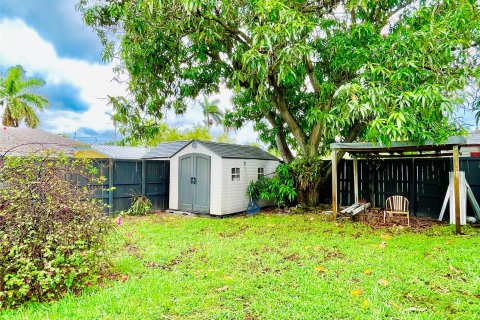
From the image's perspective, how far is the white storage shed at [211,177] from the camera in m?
7.88

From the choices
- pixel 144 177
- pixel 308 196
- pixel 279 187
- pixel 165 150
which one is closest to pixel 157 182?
pixel 144 177

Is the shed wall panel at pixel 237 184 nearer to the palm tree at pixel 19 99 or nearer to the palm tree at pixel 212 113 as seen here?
the palm tree at pixel 19 99

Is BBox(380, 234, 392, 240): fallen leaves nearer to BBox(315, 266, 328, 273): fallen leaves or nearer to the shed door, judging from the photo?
BBox(315, 266, 328, 273): fallen leaves

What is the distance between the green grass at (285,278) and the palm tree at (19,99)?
638 inches

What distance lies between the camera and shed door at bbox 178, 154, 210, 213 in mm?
8070

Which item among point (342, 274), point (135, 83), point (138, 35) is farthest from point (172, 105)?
point (342, 274)

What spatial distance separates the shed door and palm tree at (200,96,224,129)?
17050 mm

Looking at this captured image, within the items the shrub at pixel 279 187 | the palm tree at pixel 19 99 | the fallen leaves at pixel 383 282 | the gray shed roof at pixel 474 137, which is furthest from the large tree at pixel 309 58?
the palm tree at pixel 19 99

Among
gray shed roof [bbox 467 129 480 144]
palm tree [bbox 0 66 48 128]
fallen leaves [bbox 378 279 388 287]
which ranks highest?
palm tree [bbox 0 66 48 128]

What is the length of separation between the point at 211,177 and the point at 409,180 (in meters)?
5.48

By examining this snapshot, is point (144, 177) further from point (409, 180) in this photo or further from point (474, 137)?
point (474, 137)

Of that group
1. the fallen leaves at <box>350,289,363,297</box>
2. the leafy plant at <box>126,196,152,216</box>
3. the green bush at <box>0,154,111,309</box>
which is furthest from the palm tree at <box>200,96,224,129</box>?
the fallen leaves at <box>350,289,363,297</box>

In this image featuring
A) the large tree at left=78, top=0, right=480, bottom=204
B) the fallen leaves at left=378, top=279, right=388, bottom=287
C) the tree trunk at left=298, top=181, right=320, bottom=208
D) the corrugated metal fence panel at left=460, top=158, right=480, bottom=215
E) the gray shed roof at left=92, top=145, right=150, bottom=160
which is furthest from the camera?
the gray shed roof at left=92, top=145, right=150, bottom=160

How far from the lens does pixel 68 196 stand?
11.0 feet
